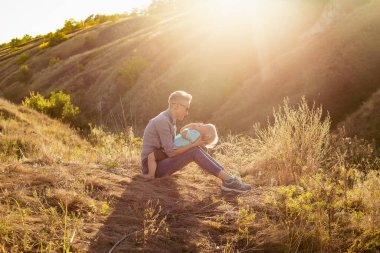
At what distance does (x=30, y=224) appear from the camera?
376 centimetres

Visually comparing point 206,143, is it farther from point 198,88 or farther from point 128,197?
point 198,88

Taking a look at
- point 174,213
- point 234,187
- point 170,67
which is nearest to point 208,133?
point 234,187

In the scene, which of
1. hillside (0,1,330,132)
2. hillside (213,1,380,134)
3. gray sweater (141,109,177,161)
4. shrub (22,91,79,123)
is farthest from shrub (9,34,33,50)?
gray sweater (141,109,177,161)

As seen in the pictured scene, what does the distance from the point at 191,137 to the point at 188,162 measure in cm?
40

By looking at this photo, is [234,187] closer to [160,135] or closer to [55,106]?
[160,135]

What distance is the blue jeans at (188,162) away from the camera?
18.7 feet

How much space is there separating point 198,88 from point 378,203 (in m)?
19.4

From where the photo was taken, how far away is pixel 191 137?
19.1ft

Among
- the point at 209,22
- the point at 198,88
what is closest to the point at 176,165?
the point at 198,88

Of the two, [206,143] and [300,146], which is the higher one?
[206,143]

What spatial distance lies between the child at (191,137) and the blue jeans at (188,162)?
11 cm

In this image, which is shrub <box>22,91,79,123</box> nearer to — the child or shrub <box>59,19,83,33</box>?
the child

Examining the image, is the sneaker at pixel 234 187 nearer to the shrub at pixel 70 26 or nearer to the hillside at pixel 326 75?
the hillside at pixel 326 75

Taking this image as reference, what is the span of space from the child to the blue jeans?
11 centimetres
